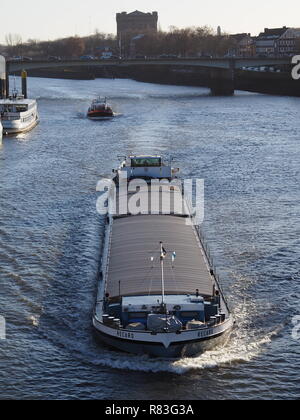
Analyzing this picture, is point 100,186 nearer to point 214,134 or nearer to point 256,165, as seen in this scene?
point 256,165

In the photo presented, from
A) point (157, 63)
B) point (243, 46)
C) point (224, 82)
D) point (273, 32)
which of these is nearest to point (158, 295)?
point (157, 63)

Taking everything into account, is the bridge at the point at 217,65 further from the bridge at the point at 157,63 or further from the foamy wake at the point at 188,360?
the foamy wake at the point at 188,360

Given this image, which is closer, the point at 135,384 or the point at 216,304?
the point at 135,384

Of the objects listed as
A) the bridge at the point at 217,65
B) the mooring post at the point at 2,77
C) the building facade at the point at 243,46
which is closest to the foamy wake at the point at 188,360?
the mooring post at the point at 2,77

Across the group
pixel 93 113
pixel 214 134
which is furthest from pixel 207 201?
pixel 93 113

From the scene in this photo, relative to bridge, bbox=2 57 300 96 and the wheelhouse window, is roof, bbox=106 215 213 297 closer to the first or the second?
the wheelhouse window

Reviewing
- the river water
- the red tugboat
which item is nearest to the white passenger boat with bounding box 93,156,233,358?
the river water
